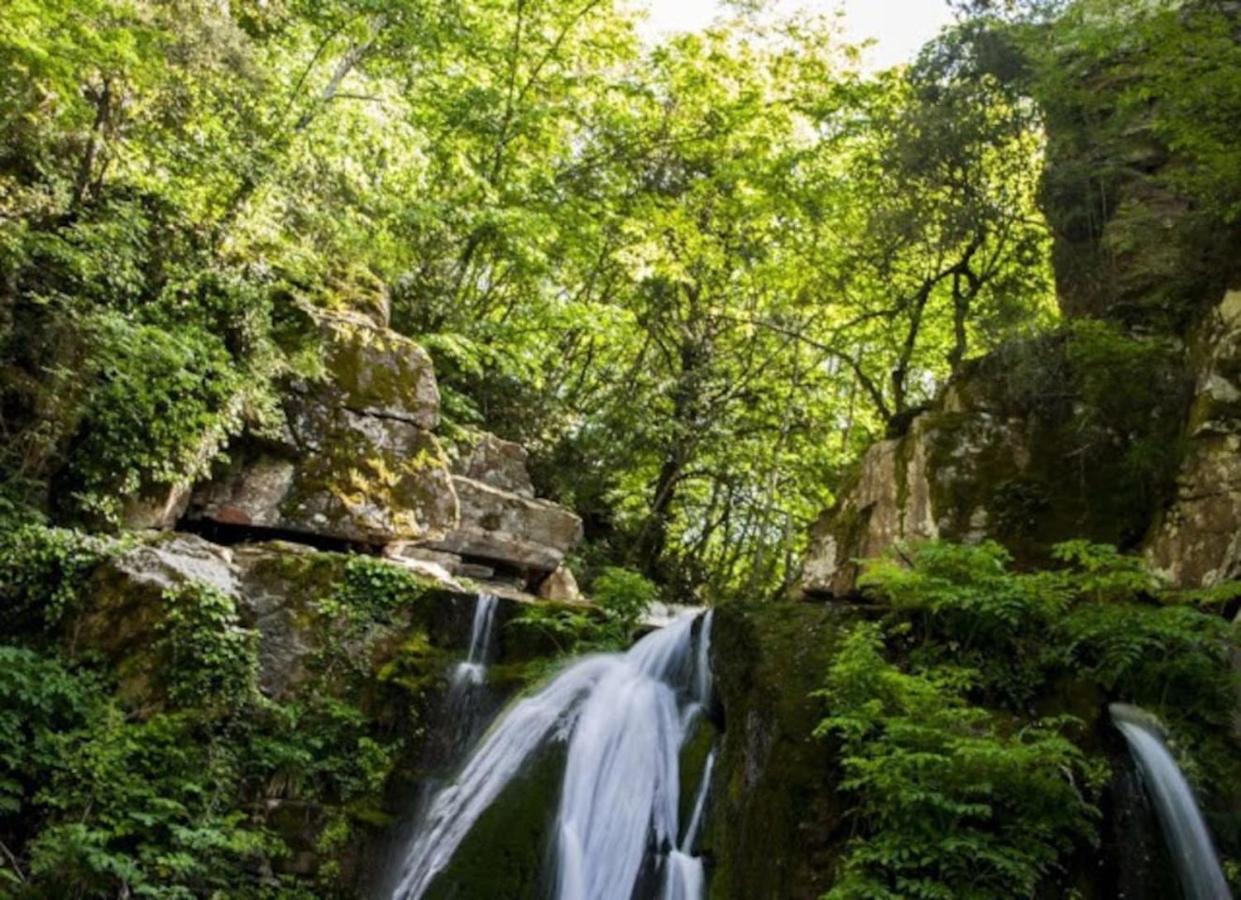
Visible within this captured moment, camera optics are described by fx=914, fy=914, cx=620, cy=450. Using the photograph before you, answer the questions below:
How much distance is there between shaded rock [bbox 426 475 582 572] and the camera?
1235cm

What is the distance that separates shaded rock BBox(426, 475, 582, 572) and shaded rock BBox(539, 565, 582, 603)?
261mm

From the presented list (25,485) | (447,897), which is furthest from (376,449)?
(447,897)

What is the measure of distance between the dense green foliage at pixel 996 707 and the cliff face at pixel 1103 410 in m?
1.65

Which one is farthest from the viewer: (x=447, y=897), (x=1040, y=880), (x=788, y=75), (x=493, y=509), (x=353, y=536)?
(x=788, y=75)

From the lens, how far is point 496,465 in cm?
1352

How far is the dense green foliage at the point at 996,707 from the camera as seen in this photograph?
16.1ft

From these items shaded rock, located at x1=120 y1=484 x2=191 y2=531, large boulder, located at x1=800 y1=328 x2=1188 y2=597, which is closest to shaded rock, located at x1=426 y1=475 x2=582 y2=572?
shaded rock, located at x1=120 y1=484 x2=191 y2=531

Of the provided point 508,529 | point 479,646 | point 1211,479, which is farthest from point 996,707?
point 508,529

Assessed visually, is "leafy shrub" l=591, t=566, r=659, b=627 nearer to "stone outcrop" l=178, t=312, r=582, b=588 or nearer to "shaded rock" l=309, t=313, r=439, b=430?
"stone outcrop" l=178, t=312, r=582, b=588

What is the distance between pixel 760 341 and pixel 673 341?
1.78 m

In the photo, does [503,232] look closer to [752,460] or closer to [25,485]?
[752,460]

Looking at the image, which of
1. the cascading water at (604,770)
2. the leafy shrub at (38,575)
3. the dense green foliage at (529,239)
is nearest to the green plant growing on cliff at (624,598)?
the cascading water at (604,770)

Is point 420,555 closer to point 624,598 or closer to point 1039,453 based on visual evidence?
point 624,598

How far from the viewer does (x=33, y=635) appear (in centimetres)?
798
